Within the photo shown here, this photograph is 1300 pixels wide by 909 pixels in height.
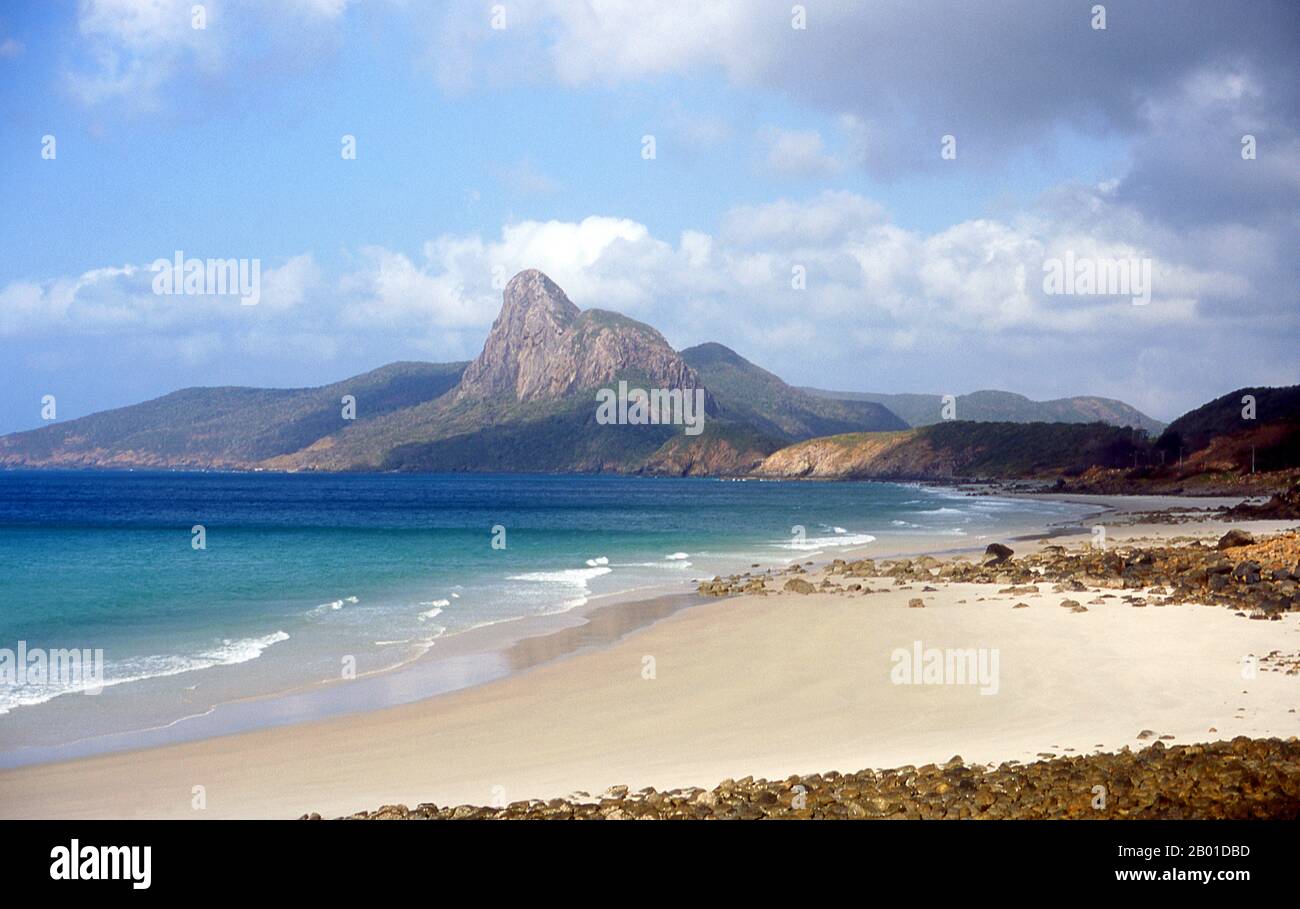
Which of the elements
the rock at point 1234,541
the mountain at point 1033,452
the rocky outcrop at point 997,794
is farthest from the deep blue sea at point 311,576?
the mountain at point 1033,452

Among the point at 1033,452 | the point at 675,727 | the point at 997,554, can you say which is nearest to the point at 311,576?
the point at 997,554

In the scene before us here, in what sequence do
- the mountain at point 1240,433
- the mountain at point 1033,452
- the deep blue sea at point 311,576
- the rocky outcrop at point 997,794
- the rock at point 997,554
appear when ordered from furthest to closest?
the mountain at point 1033,452, the mountain at point 1240,433, the rock at point 997,554, the deep blue sea at point 311,576, the rocky outcrop at point 997,794

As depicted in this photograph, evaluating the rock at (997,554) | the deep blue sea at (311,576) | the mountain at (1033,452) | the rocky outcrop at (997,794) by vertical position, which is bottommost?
the deep blue sea at (311,576)

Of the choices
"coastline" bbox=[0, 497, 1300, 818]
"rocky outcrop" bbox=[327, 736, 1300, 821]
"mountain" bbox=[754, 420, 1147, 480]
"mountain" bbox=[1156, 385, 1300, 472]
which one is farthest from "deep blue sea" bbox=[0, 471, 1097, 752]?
"mountain" bbox=[754, 420, 1147, 480]

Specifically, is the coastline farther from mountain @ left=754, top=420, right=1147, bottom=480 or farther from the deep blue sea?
mountain @ left=754, top=420, right=1147, bottom=480

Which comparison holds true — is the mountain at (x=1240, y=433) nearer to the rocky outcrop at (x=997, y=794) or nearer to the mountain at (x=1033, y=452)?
the mountain at (x=1033, y=452)

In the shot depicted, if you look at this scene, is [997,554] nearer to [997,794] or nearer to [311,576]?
[311,576]

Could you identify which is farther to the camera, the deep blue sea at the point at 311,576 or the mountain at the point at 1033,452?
the mountain at the point at 1033,452
